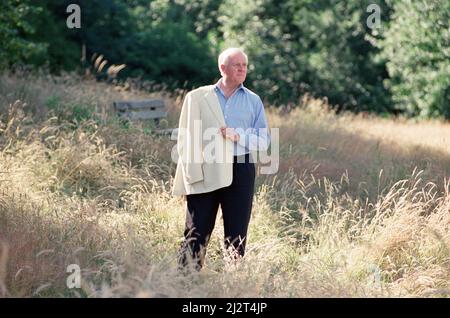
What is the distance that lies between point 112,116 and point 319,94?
12524mm

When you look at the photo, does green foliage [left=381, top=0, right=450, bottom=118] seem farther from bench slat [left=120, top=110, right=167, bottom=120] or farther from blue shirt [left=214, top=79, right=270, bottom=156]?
blue shirt [left=214, top=79, right=270, bottom=156]

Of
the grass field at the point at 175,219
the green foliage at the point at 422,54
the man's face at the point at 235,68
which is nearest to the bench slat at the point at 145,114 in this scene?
the grass field at the point at 175,219

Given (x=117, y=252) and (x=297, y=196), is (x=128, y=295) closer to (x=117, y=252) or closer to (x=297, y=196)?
(x=117, y=252)

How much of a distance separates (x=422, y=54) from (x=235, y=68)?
12812 millimetres

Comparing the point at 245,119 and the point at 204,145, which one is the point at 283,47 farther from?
the point at 204,145

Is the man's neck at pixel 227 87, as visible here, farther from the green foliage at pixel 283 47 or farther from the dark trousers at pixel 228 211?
the green foliage at pixel 283 47

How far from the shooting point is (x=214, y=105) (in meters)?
4.88

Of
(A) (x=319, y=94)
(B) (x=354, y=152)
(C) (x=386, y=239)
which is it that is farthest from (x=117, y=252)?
(A) (x=319, y=94)

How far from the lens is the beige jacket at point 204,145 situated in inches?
189

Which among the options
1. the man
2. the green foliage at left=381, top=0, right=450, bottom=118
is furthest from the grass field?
the green foliage at left=381, top=0, right=450, bottom=118

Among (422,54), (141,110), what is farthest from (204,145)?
(422,54)

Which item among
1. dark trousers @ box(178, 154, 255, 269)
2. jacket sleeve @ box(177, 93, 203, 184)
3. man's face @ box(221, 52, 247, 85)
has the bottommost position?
dark trousers @ box(178, 154, 255, 269)

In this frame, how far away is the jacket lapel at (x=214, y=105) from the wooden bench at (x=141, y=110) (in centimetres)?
481

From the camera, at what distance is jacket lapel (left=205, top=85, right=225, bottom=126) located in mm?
4867
